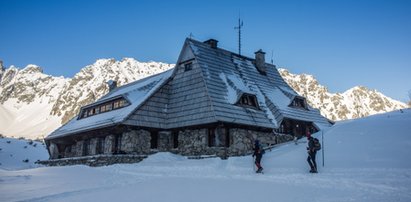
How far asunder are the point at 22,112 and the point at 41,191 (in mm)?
140002

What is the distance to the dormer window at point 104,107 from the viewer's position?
29.0 m

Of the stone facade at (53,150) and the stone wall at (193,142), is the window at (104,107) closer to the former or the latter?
the stone facade at (53,150)

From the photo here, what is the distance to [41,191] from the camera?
1100 centimetres

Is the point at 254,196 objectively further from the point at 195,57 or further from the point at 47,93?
the point at 47,93

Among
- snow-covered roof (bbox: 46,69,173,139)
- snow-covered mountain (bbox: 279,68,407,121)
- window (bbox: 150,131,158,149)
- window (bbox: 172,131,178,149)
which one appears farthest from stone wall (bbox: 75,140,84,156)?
snow-covered mountain (bbox: 279,68,407,121)

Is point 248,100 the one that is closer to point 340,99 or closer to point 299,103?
point 299,103

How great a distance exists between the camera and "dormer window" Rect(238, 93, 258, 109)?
27.2m

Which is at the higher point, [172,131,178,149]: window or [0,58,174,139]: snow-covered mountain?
[0,58,174,139]: snow-covered mountain

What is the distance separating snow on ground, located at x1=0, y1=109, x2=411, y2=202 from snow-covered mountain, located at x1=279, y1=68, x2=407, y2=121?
117m

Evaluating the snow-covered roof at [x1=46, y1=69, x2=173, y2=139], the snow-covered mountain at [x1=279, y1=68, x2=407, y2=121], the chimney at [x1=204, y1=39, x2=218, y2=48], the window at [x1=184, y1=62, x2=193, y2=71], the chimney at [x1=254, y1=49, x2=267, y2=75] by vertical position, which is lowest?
the snow-covered roof at [x1=46, y1=69, x2=173, y2=139]

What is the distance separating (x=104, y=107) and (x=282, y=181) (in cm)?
2122

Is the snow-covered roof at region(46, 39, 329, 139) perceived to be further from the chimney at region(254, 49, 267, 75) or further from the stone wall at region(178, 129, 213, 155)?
the chimney at region(254, 49, 267, 75)

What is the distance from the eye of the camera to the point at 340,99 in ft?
482

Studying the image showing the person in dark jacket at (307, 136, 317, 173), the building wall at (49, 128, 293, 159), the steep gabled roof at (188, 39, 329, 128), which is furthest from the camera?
the steep gabled roof at (188, 39, 329, 128)
